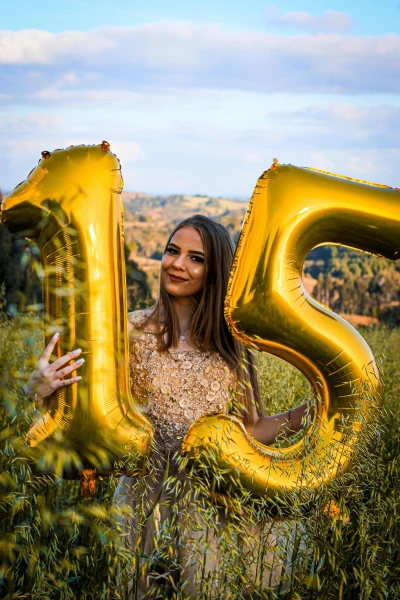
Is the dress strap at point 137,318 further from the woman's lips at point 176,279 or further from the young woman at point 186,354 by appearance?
the woman's lips at point 176,279

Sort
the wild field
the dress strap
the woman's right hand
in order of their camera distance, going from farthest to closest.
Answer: the dress strap < the woman's right hand < the wild field

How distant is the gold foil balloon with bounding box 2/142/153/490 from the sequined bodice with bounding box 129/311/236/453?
0.42 metres

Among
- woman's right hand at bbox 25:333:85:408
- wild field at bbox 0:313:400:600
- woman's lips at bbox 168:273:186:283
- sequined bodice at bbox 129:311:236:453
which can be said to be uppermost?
woman's lips at bbox 168:273:186:283

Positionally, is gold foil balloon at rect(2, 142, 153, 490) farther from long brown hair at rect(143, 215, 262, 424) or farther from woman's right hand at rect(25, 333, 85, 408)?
long brown hair at rect(143, 215, 262, 424)

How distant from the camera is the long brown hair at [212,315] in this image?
258 centimetres

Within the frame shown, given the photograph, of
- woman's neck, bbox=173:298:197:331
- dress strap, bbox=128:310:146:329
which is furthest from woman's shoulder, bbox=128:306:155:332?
woman's neck, bbox=173:298:197:331

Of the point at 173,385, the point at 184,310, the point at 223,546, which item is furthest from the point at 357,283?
the point at 223,546

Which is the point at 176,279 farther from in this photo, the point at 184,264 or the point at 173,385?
the point at 173,385

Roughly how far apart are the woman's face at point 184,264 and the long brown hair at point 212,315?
0.09 ft

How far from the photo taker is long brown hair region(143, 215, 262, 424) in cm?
258

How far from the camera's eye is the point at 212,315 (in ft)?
8.61

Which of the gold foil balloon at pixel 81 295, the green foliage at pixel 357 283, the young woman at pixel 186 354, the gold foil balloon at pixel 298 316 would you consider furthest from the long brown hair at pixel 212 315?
the green foliage at pixel 357 283

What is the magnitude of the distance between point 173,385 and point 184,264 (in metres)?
0.52

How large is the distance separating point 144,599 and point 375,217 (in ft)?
5.22
